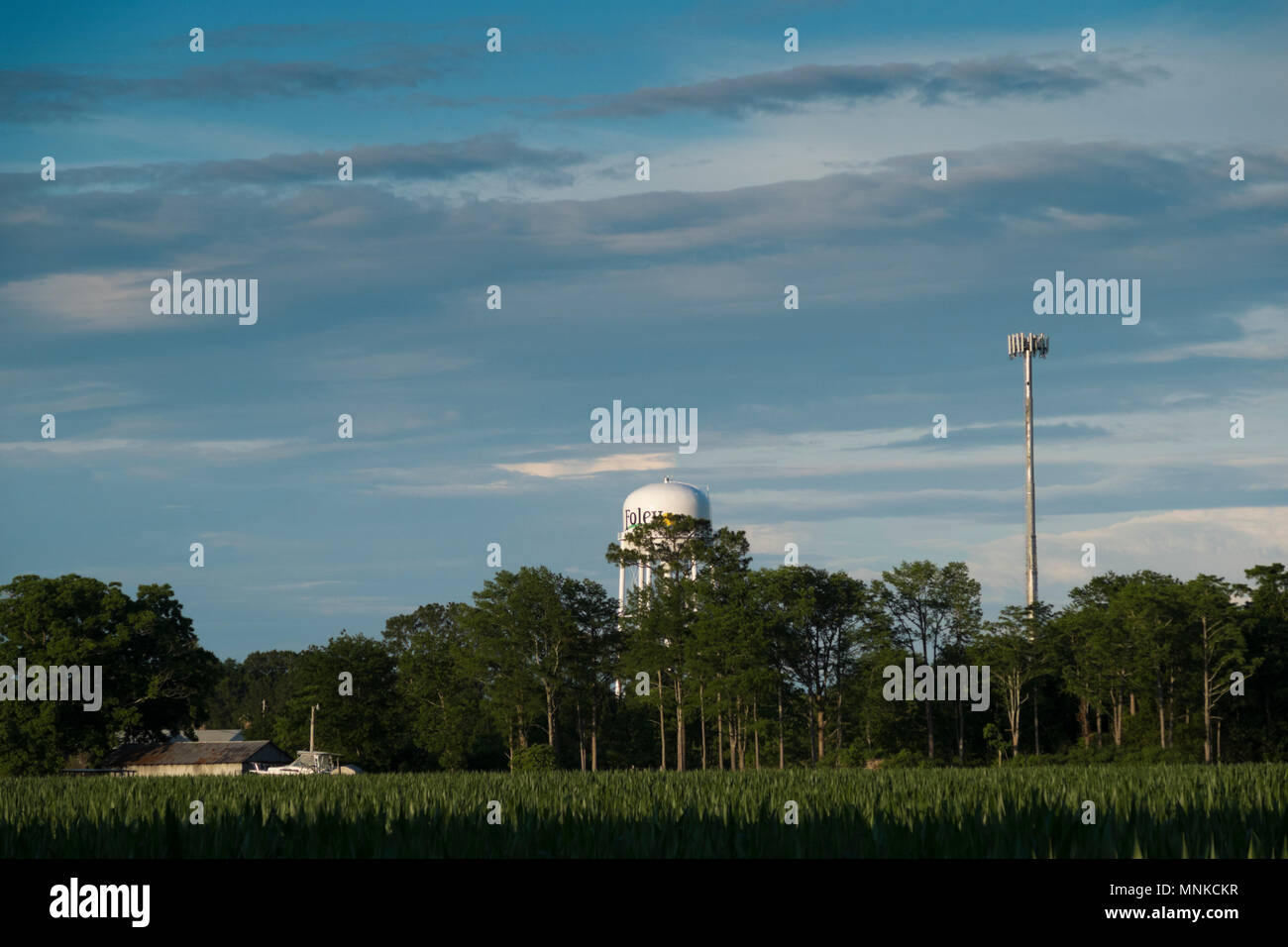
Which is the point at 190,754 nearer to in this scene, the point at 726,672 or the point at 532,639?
the point at 532,639

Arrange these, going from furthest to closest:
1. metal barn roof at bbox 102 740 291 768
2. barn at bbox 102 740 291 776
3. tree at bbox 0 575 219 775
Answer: metal barn roof at bbox 102 740 291 768 → barn at bbox 102 740 291 776 → tree at bbox 0 575 219 775

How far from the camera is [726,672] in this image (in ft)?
255

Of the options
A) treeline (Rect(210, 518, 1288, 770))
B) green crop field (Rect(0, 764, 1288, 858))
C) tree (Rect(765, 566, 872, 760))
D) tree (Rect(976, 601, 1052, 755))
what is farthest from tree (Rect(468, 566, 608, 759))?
green crop field (Rect(0, 764, 1288, 858))

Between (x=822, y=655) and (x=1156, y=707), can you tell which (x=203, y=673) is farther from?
(x=1156, y=707)

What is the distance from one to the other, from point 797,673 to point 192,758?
39.0 metres

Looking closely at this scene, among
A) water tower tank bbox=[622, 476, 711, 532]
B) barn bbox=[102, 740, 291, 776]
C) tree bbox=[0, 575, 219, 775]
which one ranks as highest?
water tower tank bbox=[622, 476, 711, 532]

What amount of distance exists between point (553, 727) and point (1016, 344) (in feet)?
138

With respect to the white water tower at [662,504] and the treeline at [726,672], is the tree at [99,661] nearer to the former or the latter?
the treeline at [726,672]

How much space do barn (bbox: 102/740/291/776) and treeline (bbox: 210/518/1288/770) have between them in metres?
4.74

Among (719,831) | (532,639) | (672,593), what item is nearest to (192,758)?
(532,639)

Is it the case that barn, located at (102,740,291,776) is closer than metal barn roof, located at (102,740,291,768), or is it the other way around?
barn, located at (102,740,291,776)

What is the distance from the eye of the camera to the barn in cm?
8394

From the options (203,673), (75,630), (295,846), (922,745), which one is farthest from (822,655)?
(295,846)

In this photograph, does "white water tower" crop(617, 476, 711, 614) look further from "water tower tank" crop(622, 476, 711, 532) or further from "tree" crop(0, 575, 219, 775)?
"tree" crop(0, 575, 219, 775)
